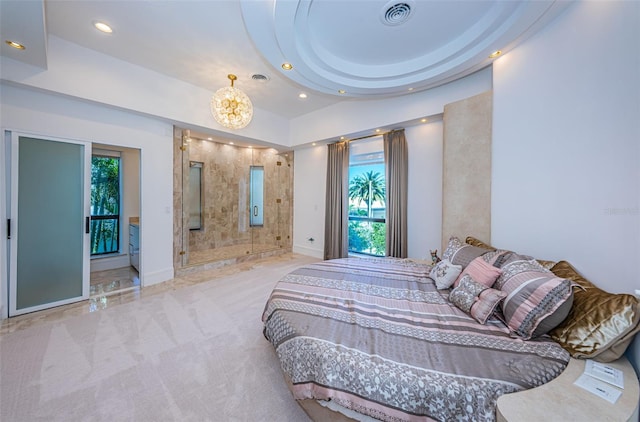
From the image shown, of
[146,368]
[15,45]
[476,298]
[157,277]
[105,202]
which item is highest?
[15,45]

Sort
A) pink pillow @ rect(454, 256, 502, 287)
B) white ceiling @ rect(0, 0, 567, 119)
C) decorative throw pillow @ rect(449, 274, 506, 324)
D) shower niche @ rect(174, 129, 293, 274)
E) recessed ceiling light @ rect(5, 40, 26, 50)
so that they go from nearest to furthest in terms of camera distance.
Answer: decorative throw pillow @ rect(449, 274, 506, 324) → pink pillow @ rect(454, 256, 502, 287) → white ceiling @ rect(0, 0, 567, 119) → recessed ceiling light @ rect(5, 40, 26, 50) → shower niche @ rect(174, 129, 293, 274)

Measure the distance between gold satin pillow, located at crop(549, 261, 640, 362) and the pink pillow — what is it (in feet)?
1.51

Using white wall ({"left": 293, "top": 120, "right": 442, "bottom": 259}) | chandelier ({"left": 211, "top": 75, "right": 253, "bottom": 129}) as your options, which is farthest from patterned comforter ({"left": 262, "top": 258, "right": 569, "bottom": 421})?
chandelier ({"left": 211, "top": 75, "right": 253, "bottom": 129})

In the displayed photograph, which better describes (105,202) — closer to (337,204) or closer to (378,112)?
(337,204)

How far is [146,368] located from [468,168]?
3.90m

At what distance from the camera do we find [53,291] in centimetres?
290

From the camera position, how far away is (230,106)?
129 inches

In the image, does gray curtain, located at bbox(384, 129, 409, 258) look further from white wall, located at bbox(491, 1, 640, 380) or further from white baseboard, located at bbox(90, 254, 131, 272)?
white baseboard, located at bbox(90, 254, 131, 272)

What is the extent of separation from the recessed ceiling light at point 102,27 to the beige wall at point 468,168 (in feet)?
13.7

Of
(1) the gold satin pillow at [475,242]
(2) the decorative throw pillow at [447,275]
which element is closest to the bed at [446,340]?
(2) the decorative throw pillow at [447,275]

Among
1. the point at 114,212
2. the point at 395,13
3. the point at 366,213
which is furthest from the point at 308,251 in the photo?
the point at 395,13

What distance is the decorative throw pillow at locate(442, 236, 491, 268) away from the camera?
7.23 feet

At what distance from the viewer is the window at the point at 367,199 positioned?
4781 millimetres

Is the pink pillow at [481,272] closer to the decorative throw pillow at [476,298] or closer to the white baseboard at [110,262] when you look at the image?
the decorative throw pillow at [476,298]
